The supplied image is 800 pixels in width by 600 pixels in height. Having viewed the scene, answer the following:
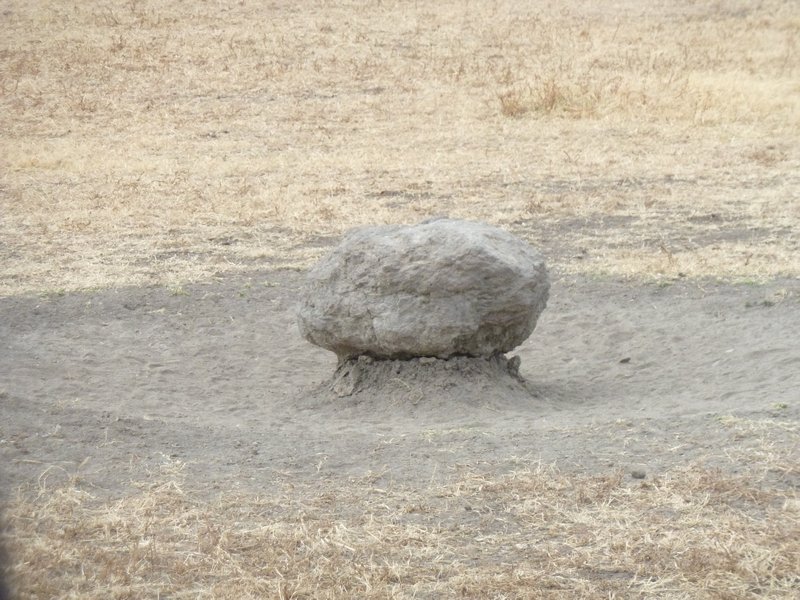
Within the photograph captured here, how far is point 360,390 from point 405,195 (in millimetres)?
5822

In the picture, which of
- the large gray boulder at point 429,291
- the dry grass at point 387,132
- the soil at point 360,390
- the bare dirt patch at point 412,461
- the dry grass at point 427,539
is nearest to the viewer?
the dry grass at point 427,539

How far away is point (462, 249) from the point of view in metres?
6.05

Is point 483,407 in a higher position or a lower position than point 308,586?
lower

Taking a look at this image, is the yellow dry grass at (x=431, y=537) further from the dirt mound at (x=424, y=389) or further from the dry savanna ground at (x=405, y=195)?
the dirt mound at (x=424, y=389)

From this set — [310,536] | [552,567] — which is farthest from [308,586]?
[552,567]

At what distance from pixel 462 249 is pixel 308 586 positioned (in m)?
2.69

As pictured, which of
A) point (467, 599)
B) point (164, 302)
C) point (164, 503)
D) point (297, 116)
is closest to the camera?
point (467, 599)

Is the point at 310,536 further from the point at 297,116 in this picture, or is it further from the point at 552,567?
the point at 297,116

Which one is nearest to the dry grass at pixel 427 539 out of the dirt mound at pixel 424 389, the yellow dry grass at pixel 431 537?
the yellow dry grass at pixel 431 537

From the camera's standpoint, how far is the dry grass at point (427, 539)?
12.2 feet

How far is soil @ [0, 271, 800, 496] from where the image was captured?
497 centimetres

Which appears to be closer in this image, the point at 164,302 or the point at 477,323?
the point at 477,323

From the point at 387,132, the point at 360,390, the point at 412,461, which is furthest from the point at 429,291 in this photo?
the point at 387,132

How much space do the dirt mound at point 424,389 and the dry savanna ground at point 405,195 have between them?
A: 51.2 inches
